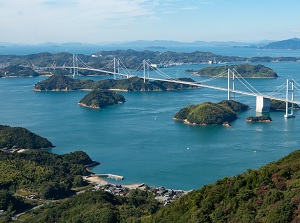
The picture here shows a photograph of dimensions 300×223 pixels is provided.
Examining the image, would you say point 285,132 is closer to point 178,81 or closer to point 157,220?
point 157,220

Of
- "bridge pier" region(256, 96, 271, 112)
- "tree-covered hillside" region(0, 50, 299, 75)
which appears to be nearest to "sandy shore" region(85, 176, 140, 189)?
"bridge pier" region(256, 96, 271, 112)

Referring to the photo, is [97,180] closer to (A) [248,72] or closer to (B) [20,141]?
(B) [20,141]

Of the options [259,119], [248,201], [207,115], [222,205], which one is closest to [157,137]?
[207,115]

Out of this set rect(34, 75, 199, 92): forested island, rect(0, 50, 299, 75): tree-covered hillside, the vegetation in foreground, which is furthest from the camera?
rect(0, 50, 299, 75): tree-covered hillside

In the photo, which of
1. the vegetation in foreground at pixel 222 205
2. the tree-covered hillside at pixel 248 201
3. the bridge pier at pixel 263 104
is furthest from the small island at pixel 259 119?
the tree-covered hillside at pixel 248 201

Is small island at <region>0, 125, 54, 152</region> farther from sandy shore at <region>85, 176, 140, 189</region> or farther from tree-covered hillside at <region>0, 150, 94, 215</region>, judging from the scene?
sandy shore at <region>85, 176, 140, 189</region>

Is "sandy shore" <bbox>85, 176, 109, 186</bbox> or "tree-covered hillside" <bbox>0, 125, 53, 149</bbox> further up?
"tree-covered hillside" <bbox>0, 125, 53, 149</bbox>
